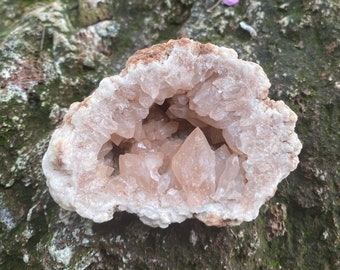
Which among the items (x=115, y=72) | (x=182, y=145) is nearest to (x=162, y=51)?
(x=182, y=145)

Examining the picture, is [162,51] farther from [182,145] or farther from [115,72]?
[115,72]

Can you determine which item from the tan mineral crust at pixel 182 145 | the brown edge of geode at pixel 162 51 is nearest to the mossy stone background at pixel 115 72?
the tan mineral crust at pixel 182 145

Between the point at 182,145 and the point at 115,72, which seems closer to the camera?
the point at 182,145

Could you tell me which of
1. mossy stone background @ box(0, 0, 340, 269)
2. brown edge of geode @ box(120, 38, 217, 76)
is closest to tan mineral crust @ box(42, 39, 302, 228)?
brown edge of geode @ box(120, 38, 217, 76)

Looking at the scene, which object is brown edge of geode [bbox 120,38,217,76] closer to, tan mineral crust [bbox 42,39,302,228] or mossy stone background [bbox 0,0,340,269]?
→ tan mineral crust [bbox 42,39,302,228]

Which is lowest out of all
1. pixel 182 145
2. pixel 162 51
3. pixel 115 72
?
pixel 115 72

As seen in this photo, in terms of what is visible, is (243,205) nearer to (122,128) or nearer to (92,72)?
(122,128)

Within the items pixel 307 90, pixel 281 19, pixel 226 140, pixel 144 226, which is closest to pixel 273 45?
pixel 281 19
